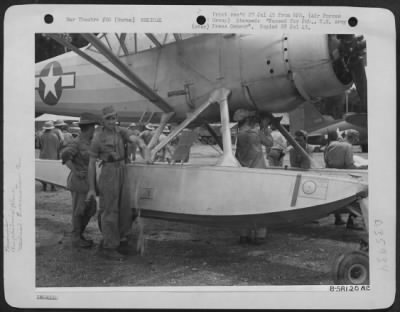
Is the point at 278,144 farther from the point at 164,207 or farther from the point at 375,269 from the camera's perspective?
the point at 375,269

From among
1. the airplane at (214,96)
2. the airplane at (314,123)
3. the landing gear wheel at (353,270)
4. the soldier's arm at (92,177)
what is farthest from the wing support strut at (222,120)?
the landing gear wheel at (353,270)

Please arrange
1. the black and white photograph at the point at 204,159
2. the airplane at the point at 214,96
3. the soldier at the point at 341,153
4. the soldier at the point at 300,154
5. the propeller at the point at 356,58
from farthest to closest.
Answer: the soldier at the point at 300,154, the soldier at the point at 341,153, the airplane at the point at 214,96, the propeller at the point at 356,58, the black and white photograph at the point at 204,159

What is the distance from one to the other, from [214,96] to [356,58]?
2.80 feet

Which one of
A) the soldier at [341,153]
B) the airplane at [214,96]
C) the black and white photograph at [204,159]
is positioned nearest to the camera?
the black and white photograph at [204,159]

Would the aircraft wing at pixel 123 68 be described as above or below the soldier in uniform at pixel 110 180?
above

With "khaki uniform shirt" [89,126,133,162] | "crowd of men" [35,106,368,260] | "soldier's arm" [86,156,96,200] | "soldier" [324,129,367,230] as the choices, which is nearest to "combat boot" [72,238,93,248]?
"crowd of men" [35,106,368,260]

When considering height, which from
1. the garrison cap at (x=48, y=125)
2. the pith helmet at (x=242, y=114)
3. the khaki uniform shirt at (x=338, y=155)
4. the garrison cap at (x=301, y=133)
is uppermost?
the pith helmet at (x=242, y=114)

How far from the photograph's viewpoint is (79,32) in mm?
1960

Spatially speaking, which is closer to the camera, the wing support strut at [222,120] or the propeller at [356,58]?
the propeller at [356,58]

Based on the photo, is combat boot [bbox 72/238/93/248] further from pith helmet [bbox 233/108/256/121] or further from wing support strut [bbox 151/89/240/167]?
pith helmet [bbox 233/108/256/121]

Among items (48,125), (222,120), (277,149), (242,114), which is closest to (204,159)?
(222,120)

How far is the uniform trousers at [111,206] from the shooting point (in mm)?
2312

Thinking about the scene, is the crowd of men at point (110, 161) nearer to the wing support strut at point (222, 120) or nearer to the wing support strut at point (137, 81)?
the wing support strut at point (222, 120)

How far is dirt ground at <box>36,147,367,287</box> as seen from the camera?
79.1 inches
